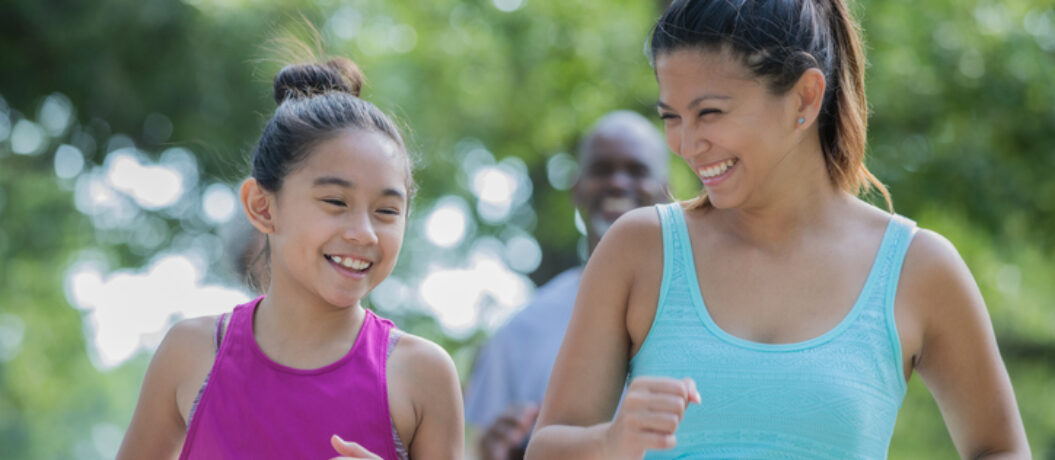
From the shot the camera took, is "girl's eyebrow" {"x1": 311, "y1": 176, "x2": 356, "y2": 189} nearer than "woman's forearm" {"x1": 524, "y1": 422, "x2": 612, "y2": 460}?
No

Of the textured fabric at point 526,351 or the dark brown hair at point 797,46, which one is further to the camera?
the textured fabric at point 526,351

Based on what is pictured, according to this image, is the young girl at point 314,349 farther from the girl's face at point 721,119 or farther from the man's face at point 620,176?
the man's face at point 620,176

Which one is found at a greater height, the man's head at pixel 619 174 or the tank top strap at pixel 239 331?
the man's head at pixel 619 174

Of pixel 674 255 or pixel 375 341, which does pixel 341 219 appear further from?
pixel 674 255

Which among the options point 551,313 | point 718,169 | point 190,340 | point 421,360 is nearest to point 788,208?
point 718,169

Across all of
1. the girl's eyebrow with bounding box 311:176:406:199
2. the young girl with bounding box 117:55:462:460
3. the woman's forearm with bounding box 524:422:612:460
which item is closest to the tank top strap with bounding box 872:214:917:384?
the woman's forearm with bounding box 524:422:612:460

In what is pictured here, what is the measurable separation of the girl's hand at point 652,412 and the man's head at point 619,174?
2.34m

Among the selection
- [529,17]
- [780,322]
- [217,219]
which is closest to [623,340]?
[780,322]

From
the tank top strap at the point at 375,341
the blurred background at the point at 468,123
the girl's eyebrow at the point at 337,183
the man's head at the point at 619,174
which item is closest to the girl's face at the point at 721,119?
the girl's eyebrow at the point at 337,183

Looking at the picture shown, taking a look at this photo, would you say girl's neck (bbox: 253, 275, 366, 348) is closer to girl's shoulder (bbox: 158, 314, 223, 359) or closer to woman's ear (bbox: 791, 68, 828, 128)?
girl's shoulder (bbox: 158, 314, 223, 359)

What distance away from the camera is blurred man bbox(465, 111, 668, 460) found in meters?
3.89

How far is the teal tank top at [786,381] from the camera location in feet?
6.47

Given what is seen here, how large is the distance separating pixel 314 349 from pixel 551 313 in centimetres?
168

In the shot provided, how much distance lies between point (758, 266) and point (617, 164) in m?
2.12
